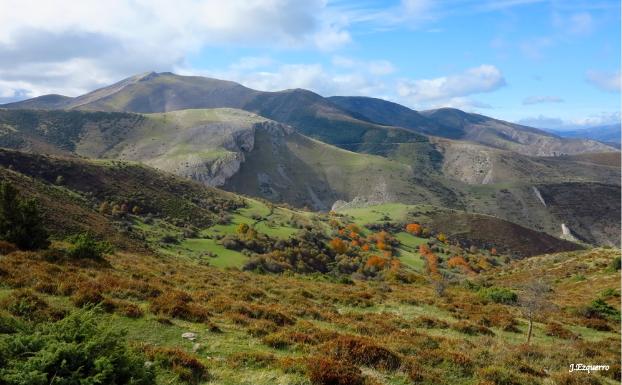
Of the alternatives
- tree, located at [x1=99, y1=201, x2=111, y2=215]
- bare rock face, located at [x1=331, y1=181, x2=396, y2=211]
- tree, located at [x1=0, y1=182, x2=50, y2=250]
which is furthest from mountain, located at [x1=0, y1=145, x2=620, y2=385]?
bare rock face, located at [x1=331, y1=181, x2=396, y2=211]

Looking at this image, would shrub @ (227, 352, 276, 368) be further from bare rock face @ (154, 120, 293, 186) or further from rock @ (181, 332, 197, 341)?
bare rock face @ (154, 120, 293, 186)

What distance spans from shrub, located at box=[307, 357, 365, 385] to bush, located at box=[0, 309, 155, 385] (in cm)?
396

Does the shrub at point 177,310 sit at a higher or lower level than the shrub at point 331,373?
lower

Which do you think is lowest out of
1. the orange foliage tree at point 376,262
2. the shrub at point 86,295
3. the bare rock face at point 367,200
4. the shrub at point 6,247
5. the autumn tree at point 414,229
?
the orange foliage tree at point 376,262

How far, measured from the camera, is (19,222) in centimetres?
2230

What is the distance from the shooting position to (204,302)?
18484 millimetres

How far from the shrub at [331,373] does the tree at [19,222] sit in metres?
18.2

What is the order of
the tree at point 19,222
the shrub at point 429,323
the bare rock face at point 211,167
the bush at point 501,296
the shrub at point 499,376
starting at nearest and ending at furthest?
the shrub at point 499,376
the shrub at point 429,323
the tree at point 19,222
the bush at point 501,296
the bare rock face at point 211,167

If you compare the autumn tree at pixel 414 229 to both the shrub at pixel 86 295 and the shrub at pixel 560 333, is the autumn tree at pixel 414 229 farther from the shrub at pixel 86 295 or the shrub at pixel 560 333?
the shrub at pixel 86 295

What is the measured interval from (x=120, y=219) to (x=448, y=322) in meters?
53.0

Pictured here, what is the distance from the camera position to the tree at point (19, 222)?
70.8 ft

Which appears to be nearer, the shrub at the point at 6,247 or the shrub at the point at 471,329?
the shrub at the point at 6,247

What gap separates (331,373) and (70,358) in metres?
5.91

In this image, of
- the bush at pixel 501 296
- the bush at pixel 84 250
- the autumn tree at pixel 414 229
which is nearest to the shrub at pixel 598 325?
the bush at pixel 501 296
